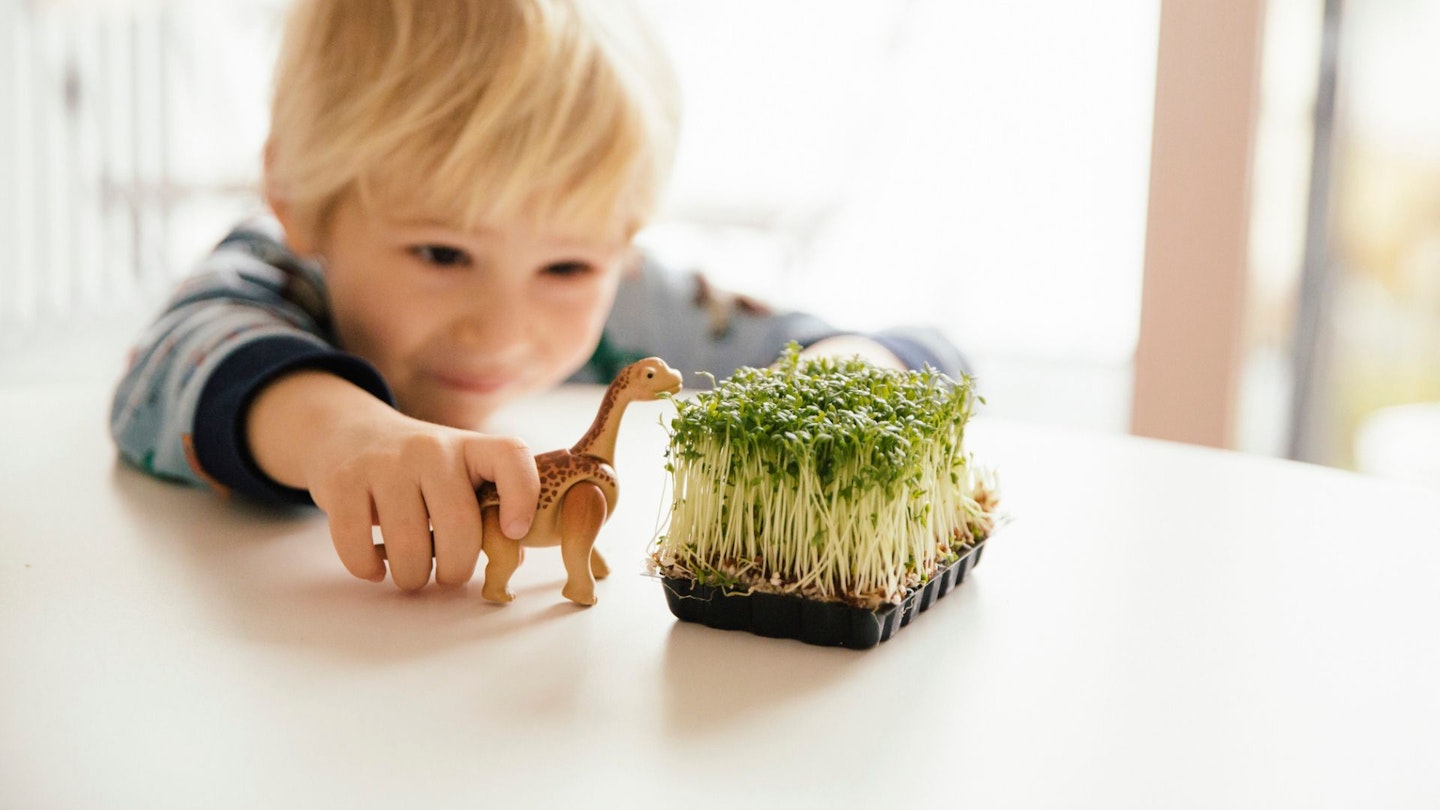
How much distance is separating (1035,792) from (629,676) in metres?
0.20

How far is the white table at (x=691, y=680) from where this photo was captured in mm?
470

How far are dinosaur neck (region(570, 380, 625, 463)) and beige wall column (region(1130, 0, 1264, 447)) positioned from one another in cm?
155

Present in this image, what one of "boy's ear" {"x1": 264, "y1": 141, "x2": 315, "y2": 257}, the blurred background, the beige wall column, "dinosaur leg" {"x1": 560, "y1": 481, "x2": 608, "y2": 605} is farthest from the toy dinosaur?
the blurred background

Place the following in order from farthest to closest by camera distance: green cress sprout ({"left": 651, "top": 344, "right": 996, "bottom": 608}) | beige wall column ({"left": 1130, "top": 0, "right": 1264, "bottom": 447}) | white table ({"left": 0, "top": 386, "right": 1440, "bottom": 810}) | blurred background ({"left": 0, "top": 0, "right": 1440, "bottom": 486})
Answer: blurred background ({"left": 0, "top": 0, "right": 1440, "bottom": 486}), beige wall column ({"left": 1130, "top": 0, "right": 1264, "bottom": 447}), green cress sprout ({"left": 651, "top": 344, "right": 996, "bottom": 608}), white table ({"left": 0, "top": 386, "right": 1440, "bottom": 810})

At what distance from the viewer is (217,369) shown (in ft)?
A: 3.14

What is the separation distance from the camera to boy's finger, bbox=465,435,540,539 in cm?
66

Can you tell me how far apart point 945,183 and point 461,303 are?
256 centimetres

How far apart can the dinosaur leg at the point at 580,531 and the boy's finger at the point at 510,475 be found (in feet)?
0.06

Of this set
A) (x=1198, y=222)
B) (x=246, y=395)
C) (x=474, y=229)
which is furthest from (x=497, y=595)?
(x=1198, y=222)

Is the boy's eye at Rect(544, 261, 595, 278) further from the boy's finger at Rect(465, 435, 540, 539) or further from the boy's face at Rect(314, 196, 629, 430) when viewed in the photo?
Answer: the boy's finger at Rect(465, 435, 540, 539)

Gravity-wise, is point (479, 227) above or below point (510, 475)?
above

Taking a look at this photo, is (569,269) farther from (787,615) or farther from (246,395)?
(787,615)

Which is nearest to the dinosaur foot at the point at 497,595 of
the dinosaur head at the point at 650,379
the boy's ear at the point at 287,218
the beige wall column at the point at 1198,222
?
the dinosaur head at the point at 650,379

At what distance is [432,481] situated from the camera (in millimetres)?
682
